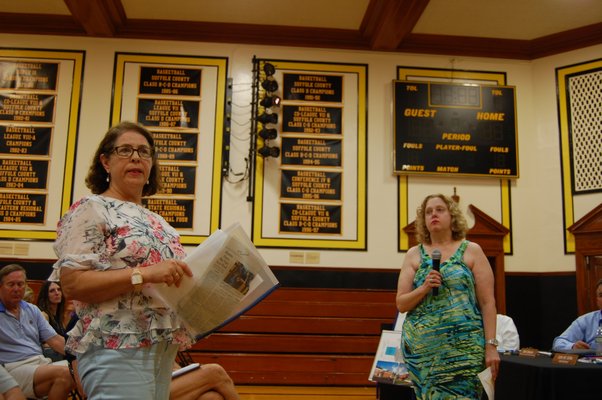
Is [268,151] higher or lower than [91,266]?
higher

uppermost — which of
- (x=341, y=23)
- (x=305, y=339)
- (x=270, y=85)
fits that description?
(x=341, y=23)

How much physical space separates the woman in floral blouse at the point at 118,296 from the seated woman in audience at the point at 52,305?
11.9 ft

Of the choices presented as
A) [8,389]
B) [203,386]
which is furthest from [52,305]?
[203,386]

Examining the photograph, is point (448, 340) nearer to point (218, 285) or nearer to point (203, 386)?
point (203, 386)

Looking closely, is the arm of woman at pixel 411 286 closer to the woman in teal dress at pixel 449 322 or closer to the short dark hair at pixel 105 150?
the woman in teal dress at pixel 449 322

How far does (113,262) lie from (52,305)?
3.90 m

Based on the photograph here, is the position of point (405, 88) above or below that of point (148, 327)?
above

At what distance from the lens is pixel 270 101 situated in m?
7.06

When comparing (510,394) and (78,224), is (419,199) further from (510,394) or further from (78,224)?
(78,224)

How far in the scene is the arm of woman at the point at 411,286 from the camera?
248cm

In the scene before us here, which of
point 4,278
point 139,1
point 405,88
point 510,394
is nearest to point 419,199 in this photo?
point 405,88

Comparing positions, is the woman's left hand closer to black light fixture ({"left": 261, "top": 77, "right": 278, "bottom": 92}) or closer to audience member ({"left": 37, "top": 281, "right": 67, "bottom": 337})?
audience member ({"left": 37, "top": 281, "right": 67, "bottom": 337})

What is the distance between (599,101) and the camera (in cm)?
711

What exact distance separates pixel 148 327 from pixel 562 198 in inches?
278
